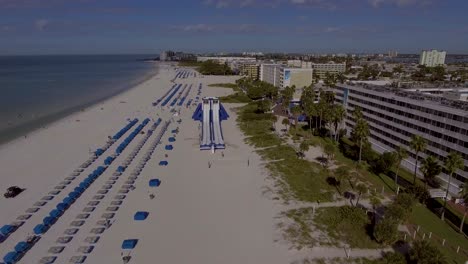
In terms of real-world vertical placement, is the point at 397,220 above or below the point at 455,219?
above

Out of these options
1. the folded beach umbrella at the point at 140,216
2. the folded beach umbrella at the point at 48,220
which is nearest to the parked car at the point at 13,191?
the folded beach umbrella at the point at 48,220

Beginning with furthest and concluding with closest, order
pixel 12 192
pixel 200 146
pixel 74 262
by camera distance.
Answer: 1. pixel 200 146
2. pixel 12 192
3. pixel 74 262

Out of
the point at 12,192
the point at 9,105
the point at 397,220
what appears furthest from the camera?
the point at 9,105

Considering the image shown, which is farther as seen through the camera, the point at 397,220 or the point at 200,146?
the point at 200,146

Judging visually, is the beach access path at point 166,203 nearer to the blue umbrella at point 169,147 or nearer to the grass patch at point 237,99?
the blue umbrella at point 169,147

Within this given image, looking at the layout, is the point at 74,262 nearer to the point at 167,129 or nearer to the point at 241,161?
the point at 241,161

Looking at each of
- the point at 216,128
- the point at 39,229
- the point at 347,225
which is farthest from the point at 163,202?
the point at 216,128

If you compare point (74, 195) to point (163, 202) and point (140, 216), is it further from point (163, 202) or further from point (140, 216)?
point (163, 202)

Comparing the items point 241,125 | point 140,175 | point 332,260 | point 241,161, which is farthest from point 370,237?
point 241,125
